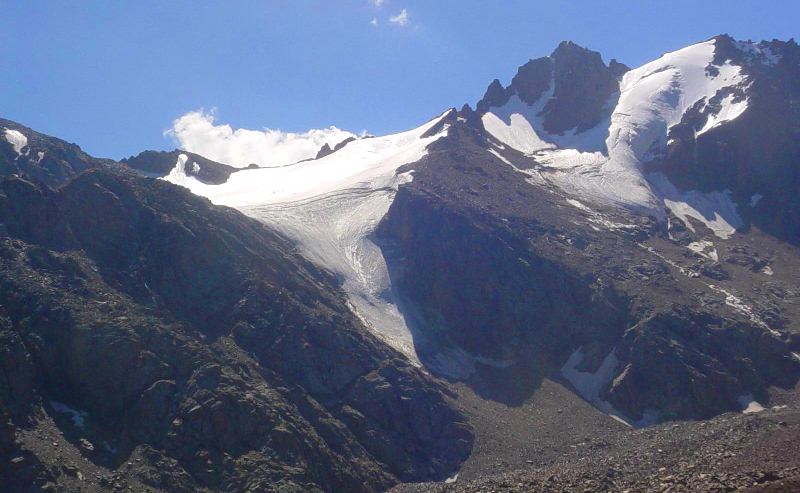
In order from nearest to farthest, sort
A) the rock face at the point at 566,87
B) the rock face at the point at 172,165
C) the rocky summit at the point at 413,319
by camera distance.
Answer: the rocky summit at the point at 413,319 < the rock face at the point at 172,165 < the rock face at the point at 566,87

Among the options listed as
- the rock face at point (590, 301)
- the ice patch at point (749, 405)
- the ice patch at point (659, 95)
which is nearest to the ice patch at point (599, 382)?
the rock face at point (590, 301)

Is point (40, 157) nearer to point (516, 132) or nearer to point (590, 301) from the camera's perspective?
point (590, 301)

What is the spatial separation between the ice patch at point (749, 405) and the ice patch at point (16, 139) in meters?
86.1

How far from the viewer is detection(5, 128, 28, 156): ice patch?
106088 mm

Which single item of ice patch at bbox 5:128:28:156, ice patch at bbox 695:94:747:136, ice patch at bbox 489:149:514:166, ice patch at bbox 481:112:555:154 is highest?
ice patch at bbox 695:94:747:136

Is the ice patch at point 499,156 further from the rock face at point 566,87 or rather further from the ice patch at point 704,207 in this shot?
the rock face at point 566,87

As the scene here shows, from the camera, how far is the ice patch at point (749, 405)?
75938mm

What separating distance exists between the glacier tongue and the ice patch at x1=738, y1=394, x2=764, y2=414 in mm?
29963

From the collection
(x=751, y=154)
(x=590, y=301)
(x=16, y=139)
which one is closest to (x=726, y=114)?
(x=751, y=154)

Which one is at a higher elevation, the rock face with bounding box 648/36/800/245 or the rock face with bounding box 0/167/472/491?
the rock face with bounding box 648/36/800/245

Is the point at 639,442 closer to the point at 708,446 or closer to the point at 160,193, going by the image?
the point at 708,446

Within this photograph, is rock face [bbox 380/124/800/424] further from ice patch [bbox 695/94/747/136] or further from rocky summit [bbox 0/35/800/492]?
ice patch [bbox 695/94/747/136]

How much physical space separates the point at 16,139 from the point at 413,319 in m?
58.4

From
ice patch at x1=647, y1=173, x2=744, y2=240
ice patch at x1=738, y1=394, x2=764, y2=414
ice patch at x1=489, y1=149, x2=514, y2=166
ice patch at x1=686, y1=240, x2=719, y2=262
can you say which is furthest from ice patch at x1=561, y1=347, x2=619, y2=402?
ice patch at x1=489, y1=149, x2=514, y2=166
